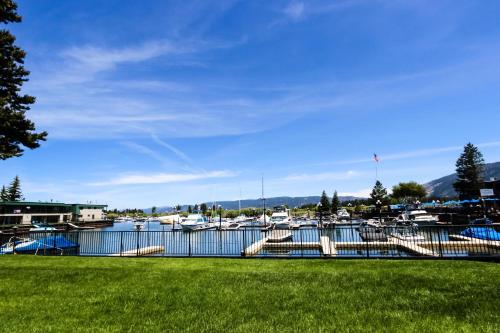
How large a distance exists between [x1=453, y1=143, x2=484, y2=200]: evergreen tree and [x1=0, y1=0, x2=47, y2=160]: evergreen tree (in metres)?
104

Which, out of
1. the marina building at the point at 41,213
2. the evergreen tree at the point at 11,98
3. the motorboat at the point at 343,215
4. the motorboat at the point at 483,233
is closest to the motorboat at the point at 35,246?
the evergreen tree at the point at 11,98

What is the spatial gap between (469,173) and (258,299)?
367 feet

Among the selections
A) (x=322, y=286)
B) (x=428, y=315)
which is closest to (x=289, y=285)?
(x=322, y=286)

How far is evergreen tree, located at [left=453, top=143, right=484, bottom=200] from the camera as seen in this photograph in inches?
3691

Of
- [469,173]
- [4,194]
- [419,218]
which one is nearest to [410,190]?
[469,173]

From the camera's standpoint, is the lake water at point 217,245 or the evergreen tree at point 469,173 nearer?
the lake water at point 217,245

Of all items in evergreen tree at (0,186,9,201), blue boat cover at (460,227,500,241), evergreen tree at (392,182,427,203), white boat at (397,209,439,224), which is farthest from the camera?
evergreen tree at (392,182,427,203)

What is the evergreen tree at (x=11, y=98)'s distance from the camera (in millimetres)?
16453

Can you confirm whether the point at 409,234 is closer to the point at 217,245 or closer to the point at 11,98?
the point at 217,245

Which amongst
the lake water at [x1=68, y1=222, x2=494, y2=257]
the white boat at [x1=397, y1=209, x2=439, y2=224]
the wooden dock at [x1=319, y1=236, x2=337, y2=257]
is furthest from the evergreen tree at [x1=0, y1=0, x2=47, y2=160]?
the white boat at [x1=397, y1=209, x2=439, y2=224]

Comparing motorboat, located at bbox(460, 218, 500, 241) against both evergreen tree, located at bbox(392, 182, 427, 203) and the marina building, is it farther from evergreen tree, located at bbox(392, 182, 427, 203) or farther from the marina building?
evergreen tree, located at bbox(392, 182, 427, 203)

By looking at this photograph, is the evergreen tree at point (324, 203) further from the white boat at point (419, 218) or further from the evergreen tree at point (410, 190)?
the white boat at point (419, 218)

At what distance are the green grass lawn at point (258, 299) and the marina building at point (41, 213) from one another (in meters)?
82.8

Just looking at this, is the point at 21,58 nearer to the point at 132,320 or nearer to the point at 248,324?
the point at 132,320
